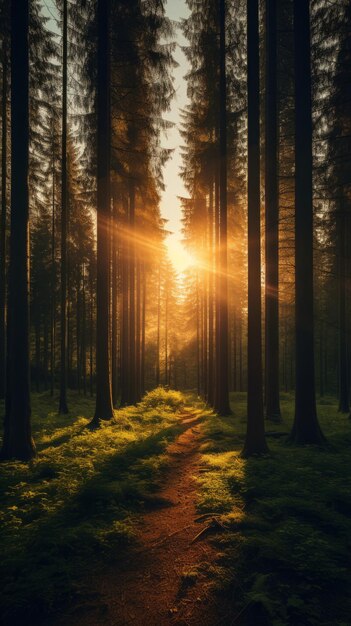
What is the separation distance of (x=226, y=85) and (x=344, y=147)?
5742mm

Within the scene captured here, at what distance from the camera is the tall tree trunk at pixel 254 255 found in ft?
26.8

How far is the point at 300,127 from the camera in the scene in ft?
30.7

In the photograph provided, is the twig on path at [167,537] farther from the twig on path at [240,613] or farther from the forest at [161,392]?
the twig on path at [240,613]

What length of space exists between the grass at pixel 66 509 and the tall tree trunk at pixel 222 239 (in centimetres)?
541

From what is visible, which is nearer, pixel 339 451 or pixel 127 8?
pixel 339 451

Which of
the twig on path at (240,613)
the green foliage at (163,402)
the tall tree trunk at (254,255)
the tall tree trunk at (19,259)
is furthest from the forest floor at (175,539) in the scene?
the green foliage at (163,402)

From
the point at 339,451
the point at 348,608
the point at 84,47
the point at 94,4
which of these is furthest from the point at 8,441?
the point at 94,4

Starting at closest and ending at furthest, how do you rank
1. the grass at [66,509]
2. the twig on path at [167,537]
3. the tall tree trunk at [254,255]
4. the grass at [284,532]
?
1. the grass at [284,532]
2. the grass at [66,509]
3. the twig on path at [167,537]
4. the tall tree trunk at [254,255]

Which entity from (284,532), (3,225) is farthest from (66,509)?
(3,225)

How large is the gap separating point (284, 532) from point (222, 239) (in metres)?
11.4

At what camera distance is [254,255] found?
26.7ft

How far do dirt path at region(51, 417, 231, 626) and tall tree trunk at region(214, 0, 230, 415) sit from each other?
29.9 feet

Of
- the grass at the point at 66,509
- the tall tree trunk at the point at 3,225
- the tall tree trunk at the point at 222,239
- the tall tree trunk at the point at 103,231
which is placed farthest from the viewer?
the tall tree trunk at the point at 3,225

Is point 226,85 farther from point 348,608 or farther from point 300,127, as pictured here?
point 348,608
